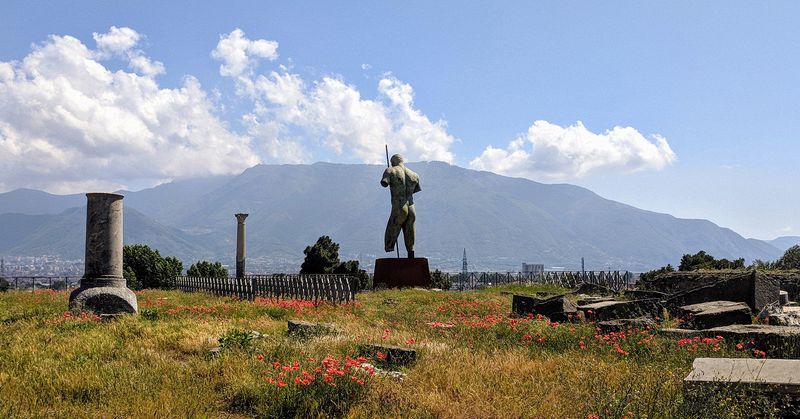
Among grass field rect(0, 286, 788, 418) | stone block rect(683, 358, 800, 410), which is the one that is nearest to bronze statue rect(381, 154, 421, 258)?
grass field rect(0, 286, 788, 418)

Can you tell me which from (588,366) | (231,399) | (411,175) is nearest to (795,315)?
(588,366)

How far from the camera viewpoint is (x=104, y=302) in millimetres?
13867

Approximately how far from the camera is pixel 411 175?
27.2m

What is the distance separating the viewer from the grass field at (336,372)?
5.82 meters

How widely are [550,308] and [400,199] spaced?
12723 mm

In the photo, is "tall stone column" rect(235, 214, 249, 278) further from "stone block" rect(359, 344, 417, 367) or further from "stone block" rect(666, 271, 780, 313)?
"stone block" rect(359, 344, 417, 367)

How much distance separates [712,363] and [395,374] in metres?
3.31

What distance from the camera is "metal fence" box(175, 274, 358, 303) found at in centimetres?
1711

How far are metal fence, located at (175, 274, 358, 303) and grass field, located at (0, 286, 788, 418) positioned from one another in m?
5.18

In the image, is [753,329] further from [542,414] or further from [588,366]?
[542,414]

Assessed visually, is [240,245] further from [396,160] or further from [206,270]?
[206,270]

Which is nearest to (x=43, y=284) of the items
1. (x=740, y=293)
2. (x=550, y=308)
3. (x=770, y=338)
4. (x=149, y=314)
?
(x=149, y=314)

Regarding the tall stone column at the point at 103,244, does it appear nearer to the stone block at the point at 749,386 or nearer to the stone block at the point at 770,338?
the stone block at the point at 770,338

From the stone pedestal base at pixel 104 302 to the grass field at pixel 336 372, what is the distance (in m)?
1.48
